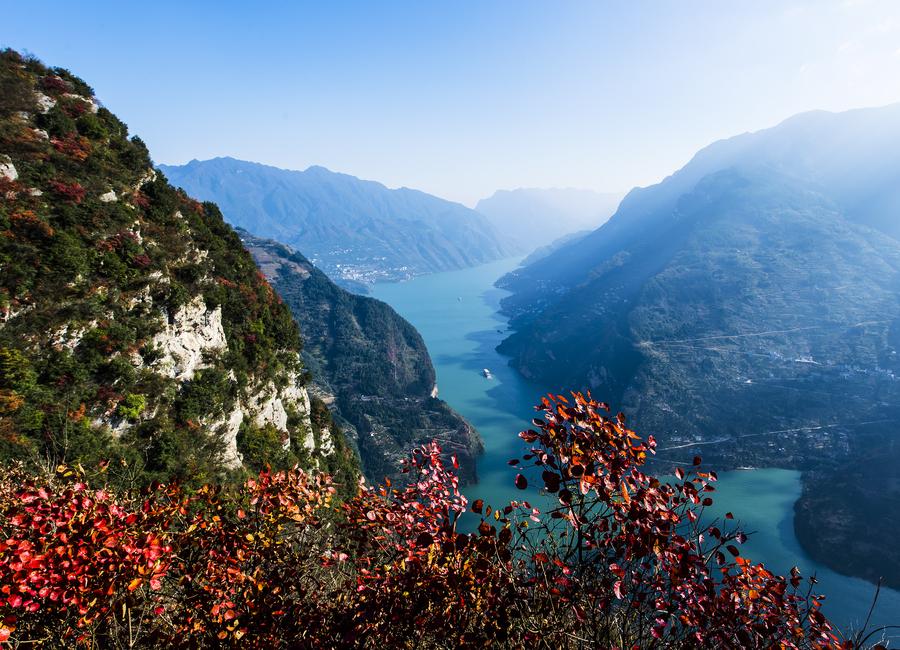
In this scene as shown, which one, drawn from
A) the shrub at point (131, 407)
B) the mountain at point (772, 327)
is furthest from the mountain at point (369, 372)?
the shrub at point (131, 407)

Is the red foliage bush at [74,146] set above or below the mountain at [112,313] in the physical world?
above

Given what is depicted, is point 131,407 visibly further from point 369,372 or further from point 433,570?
point 369,372

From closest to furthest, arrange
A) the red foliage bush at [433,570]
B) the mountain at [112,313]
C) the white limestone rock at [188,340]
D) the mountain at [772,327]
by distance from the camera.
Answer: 1. the red foliage bush at [433,570]
2. the mountain at [112,313]
3. the white limestone rock at [188,340]
4. the mountain at [772,327]

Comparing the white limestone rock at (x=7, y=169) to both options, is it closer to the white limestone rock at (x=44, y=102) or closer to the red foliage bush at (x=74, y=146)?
the red foliage bush at (x=74, y=146)

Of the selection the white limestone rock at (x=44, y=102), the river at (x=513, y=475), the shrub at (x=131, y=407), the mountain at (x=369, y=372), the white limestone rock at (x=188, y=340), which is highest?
the white limestone rock at (x=44, y=102)

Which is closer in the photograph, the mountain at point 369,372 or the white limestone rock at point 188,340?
the white limestone rock at point 188,340

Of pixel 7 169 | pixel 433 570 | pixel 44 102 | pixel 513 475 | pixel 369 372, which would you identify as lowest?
pixel 513 475

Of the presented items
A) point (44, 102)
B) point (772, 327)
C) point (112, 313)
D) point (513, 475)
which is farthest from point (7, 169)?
point (772, 327)
